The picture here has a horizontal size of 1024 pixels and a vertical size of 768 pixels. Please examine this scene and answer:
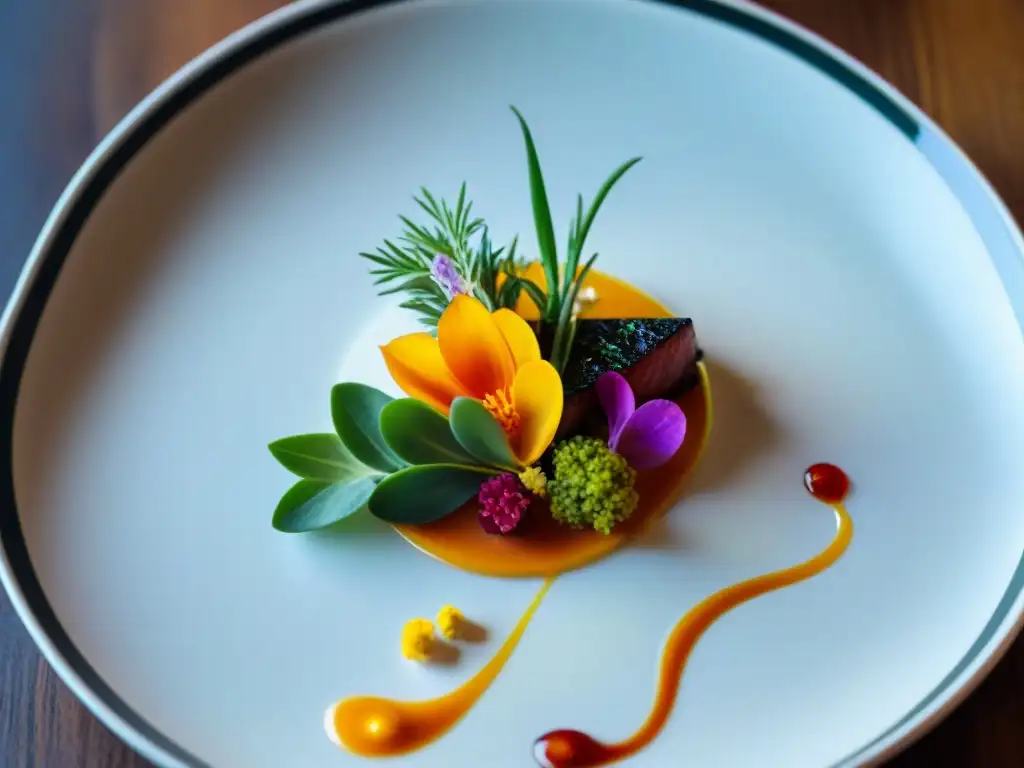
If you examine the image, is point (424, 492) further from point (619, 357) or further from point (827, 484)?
point (827, 484)

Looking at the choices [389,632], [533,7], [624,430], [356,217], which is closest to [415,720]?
[389,632]

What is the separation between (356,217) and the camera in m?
1.37

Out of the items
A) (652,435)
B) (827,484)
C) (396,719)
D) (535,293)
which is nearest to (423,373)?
(535,293)

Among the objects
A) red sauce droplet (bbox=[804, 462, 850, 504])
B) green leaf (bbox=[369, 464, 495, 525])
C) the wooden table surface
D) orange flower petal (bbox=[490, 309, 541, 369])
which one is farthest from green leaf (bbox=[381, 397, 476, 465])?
the wooden table surface

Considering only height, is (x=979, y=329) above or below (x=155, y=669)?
above

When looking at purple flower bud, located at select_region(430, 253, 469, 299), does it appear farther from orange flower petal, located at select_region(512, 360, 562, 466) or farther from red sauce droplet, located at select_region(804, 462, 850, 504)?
red sauce droplet, located at select_region(804, 462, 850, 504)

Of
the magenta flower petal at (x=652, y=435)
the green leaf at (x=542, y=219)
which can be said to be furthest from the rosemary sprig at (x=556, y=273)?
the magenta flower petal at (x=652, y=435)

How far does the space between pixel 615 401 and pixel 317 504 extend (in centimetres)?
38

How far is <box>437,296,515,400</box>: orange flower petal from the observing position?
3.66ft

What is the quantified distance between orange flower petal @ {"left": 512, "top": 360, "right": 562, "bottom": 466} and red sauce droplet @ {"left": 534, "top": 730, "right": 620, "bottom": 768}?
12.3 inches

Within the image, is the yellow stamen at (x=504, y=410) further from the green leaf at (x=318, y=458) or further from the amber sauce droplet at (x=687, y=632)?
the amber sauce droplet at (x=687, y=632)

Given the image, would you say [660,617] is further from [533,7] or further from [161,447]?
[533,7]

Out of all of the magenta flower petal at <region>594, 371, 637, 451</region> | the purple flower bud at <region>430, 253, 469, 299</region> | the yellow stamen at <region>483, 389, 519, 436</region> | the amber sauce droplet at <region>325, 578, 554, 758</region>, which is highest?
the purple flower bud at <region>430, 253, 469, 299</region>

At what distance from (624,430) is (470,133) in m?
0.53
